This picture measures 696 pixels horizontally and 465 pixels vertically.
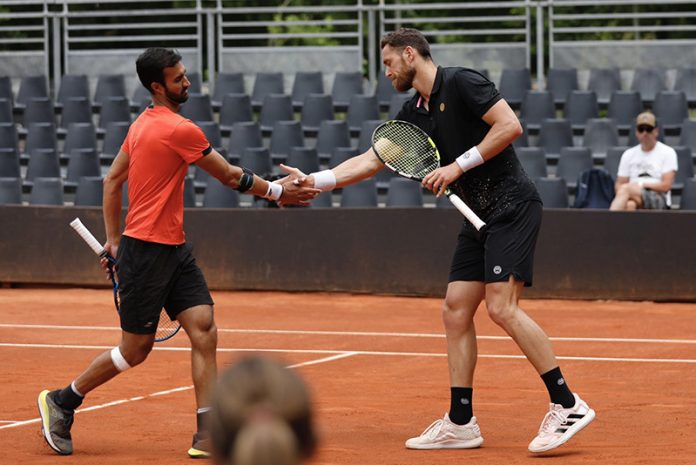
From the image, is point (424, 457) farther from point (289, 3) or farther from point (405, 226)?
point (289, 3)

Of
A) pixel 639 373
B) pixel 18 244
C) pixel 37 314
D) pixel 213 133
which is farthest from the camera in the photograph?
pixel 213 133

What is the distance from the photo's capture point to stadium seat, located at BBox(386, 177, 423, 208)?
611 inches

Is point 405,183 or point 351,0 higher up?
point 351,0

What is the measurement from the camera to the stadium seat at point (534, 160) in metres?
15.5

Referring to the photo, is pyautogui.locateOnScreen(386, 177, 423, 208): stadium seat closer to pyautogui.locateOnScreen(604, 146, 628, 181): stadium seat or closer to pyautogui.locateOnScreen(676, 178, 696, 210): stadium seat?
pyautogui.locateOnScreen(604, 146, 628, 181): stadium seat

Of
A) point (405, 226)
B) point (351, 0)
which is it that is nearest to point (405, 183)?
point (405, 226)

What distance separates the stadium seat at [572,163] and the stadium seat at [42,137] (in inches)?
280

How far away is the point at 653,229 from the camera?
13797 millimetres

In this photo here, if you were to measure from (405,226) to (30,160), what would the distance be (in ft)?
19.1

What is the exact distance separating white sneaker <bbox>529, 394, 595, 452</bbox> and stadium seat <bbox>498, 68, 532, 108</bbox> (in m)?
11.2

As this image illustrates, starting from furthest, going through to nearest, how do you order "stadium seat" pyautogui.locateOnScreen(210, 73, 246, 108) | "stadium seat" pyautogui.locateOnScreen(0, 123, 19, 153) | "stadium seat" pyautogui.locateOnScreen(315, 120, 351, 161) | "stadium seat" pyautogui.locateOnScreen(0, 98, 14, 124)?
"stadium seat" pyautogui.locateOnScreen(210, 73, 246, 108) → "stadium seat" pyautogui.locateOnScreen(0, 98, 14, 124) → "stadium seat" pyautogui.locateOnScreen(0, 123, 19, 153) → "stadium seat" pyautogui.locateOnScreen(315, 120, 351, 161)

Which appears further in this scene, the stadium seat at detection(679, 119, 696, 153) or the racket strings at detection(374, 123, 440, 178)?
the stadium seat at detection(679, 119, 696, 153)

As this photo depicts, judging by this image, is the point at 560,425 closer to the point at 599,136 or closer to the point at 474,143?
the point at 474,143

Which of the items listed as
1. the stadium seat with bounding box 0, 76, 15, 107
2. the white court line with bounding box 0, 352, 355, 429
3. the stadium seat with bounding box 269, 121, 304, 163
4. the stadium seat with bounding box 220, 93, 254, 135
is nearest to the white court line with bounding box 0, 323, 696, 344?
the white court line with bounding box 0, 352, 355, 429
